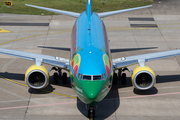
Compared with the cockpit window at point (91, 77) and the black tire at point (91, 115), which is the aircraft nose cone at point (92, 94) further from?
the black tire at point (91, 115)

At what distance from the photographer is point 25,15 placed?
4884 cm

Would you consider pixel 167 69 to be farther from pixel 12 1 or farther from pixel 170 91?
pixel 12 1

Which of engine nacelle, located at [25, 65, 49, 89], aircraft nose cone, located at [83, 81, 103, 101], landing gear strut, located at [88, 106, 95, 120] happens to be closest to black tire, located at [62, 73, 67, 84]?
engine nacelle, located at [25, 65, 49, 89]

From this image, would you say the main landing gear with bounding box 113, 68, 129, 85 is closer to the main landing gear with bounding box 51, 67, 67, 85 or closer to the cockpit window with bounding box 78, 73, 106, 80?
the main landing gear with bounding box 51, 67, 67, 85

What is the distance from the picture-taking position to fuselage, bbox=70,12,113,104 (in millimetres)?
20109

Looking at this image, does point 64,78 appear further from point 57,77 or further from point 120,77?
point 120,77

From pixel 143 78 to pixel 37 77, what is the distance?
8879mm

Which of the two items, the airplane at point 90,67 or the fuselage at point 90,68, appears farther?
the airplane at point 90,67

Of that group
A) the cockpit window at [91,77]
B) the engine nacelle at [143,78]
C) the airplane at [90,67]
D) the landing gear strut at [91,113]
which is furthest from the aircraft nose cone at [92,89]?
the engine nacelle at [143,78]

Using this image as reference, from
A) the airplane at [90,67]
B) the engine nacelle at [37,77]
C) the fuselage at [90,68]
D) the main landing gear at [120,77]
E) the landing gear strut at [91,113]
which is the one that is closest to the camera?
the fuselage at [90,68]

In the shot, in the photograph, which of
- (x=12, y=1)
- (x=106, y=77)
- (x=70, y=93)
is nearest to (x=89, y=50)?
(x=106, y=77)

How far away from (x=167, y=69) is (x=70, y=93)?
1084 cm

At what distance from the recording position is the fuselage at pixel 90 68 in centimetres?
2011

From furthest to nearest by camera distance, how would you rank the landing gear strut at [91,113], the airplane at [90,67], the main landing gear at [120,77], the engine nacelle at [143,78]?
the main landing gear at [120,77], the engine nacelle at [143,78], the landing gear strut at [91,113], the airplane at [90,67]
